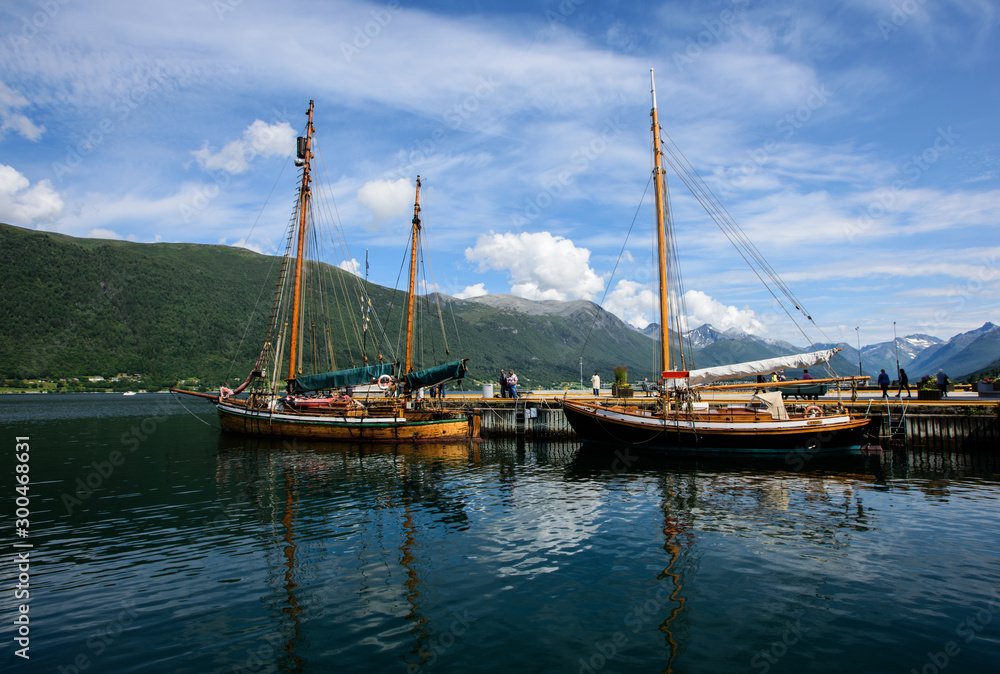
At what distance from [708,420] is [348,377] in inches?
1197

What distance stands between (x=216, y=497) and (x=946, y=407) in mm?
48516

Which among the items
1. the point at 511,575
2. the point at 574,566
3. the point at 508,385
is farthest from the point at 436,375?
the point at 511,575

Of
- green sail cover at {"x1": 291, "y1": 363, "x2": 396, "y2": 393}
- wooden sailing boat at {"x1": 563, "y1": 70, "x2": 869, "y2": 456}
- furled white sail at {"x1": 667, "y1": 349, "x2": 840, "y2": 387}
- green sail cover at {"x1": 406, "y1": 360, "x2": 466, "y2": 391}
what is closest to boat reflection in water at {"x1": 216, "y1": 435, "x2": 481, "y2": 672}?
green sail cover at {"x1": 406, "y1": 360, "x2": 466, "y2": 391}

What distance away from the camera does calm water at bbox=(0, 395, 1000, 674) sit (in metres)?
9.28

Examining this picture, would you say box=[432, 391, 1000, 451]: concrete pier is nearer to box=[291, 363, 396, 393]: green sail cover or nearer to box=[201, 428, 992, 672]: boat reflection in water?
box=[201, 428, 992, 672]: boat reflection in water

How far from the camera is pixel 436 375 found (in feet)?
135

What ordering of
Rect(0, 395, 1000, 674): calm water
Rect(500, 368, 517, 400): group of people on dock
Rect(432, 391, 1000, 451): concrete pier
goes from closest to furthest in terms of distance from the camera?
Rect(0, 395, 1000, 674): calm water, Rect(432, 391, 1000, 451): concrete pier, Rect(500, 368, 517, 400): group of people on dock

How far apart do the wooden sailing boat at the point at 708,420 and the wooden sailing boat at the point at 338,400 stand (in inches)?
483

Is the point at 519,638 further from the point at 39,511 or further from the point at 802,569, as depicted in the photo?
the point at 39,511

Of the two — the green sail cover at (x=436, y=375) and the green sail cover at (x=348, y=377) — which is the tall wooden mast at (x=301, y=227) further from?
the green sail cover at (x=436, y=375)

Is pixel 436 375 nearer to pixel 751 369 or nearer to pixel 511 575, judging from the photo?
pixel 751 369

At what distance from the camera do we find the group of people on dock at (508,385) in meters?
48.2

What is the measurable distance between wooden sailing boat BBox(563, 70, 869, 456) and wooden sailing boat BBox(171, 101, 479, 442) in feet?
40.3

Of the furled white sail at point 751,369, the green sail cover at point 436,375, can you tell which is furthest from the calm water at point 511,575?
the green sail cover at point 436,375
